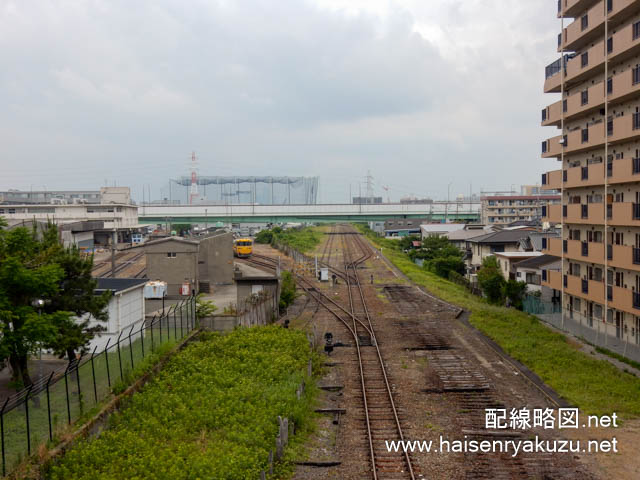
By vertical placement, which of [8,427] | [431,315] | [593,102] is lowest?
[431,315]

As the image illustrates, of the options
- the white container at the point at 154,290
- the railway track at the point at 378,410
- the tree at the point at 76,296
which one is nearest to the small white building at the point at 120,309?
Answer: the tree at the point at 76,296

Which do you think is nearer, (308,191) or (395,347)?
(395,347)

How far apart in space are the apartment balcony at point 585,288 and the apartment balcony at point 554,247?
5.16ft

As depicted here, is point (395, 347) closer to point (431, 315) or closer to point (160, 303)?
point (431, 315)

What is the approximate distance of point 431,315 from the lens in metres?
24.0

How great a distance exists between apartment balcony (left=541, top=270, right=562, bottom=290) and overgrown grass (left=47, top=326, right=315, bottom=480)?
1395cm

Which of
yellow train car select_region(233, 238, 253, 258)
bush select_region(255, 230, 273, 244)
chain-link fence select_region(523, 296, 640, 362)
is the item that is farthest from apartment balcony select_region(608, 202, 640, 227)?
bush select_region(255, 230, 273, 244)

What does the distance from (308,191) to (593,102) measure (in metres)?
126

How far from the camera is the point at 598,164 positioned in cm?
2033

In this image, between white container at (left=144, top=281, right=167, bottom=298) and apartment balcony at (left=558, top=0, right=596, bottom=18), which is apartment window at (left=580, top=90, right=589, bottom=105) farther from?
white container at (left=144, top=281, right=167, bottom=298)

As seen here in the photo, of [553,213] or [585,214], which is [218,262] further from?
[585,214]

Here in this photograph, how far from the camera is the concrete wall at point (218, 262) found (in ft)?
96.4

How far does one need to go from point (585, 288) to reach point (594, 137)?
589 cm

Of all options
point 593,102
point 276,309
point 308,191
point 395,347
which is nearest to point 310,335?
point 395,347
